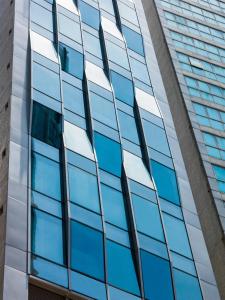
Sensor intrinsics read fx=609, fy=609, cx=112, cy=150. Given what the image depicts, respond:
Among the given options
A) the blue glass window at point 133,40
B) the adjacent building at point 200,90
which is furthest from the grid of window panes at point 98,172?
the adjacent building at point 200,90

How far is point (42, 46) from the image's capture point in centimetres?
3188

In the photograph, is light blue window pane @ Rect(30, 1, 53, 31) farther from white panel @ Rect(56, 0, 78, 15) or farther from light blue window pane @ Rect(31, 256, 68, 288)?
light blue window pane @ Rect(31, 256, 68, 288)

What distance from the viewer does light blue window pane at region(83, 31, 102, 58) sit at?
35.2m

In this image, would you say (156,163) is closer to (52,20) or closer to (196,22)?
(52,20)

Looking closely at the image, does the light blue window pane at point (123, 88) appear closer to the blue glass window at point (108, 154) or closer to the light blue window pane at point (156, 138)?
the light blue window pane at point (156, 138)

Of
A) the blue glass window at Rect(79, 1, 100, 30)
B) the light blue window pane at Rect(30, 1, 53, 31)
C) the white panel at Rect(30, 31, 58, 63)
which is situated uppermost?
the blue glass window at Rect(79, 1, 100, 30)

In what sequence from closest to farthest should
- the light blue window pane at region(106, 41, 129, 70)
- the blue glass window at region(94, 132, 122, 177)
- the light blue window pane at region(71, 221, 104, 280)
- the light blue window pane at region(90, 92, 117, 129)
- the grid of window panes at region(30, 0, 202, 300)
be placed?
the light blue window pane at region(71, 221, 104, 280), the grid of window panes at region(30, 0, 202, 300), the blue glass window at region(94, 132, 122, 177), the light blue window pane at region(90, 92, 117, 129), the light blue window pane at region(106, 41, 129, 70)

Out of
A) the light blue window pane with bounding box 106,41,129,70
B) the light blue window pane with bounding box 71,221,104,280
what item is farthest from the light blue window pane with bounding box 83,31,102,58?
the light blue window pane with bounding box 71,221,104,280

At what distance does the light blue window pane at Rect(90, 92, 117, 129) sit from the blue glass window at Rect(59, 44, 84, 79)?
1.65 metres

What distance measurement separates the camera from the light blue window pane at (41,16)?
33.9 m

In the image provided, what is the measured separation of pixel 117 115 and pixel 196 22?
27.5 m

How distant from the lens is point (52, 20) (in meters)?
34.9

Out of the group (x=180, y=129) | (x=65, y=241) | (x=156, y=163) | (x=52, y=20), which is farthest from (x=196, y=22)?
(x=65, y=241)

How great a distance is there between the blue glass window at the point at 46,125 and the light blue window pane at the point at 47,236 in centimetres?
444
